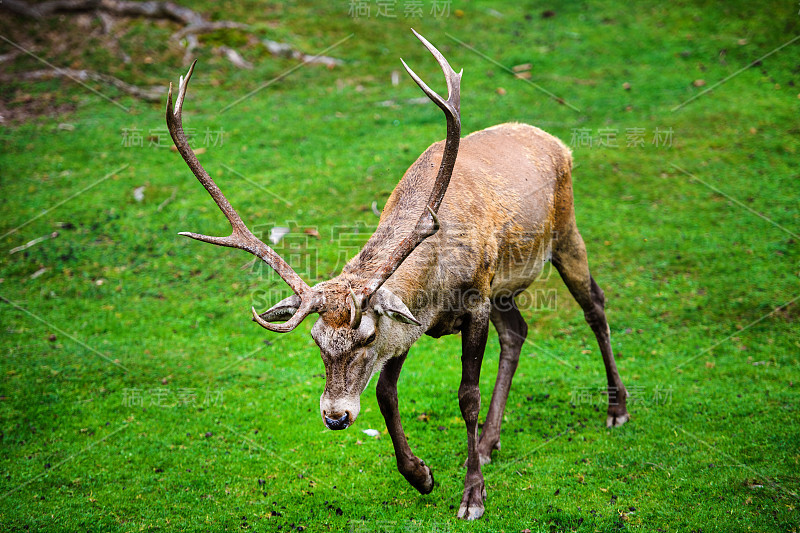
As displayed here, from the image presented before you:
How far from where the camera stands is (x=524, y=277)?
7812 mm

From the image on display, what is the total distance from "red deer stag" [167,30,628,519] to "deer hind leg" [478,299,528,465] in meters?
0.01

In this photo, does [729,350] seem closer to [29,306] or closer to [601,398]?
[601,398]

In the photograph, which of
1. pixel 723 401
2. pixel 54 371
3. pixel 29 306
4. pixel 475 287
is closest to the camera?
pixel 475 287

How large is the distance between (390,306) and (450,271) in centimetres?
110

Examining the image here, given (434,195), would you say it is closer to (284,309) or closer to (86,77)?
(284,309)

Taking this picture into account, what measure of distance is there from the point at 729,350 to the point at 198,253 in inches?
360

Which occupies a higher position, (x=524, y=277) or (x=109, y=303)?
(x=524, y=277)

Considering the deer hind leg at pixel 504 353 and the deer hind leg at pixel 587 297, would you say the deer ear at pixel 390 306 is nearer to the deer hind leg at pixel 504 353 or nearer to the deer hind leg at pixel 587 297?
the deer hind leg at pixel 504 353

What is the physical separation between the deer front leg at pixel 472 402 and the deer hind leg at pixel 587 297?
2.07m

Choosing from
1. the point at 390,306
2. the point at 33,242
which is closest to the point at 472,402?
the point at 390,306

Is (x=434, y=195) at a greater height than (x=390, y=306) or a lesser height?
greater

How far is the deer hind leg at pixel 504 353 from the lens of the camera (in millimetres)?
7797

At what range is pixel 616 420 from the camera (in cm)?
827

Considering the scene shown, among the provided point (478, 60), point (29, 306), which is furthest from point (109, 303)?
point (478, 60)
